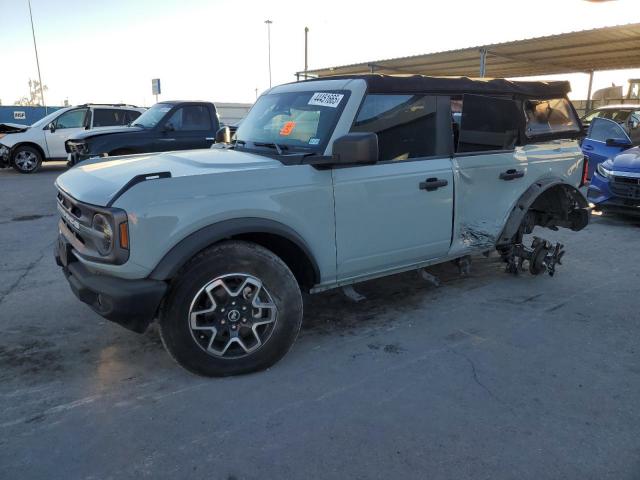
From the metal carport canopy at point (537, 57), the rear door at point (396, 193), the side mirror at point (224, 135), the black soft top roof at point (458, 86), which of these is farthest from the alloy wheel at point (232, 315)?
the metal carport canopy at point (537, 57)

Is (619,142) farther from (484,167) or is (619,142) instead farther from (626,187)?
(484,167)

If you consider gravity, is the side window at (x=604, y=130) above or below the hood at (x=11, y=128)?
below

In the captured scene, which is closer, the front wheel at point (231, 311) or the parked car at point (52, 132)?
the front wheel at point (231, 311)

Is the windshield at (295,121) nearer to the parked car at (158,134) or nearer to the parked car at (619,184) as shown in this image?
the parked car at (619,184)

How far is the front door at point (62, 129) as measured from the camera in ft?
46.5

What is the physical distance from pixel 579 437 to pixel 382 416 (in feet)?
3.41

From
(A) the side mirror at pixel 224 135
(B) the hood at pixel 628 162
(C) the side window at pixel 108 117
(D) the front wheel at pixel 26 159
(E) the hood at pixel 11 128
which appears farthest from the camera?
(E) the hood at pixel 11 128

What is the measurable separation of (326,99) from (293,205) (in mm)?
1002

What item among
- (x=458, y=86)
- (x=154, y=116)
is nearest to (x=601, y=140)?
(x=458, y=86)

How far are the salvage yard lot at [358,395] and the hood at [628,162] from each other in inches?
136

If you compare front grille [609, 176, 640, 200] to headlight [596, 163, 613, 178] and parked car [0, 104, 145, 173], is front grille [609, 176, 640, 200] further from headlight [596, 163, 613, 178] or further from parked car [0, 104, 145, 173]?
parked car [0, 104, 145, 173]

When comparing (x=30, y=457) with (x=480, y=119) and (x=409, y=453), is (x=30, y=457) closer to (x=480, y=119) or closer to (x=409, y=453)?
(x=409, y=453)

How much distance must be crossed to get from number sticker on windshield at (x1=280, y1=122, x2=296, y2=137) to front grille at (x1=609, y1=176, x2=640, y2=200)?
19.8ft

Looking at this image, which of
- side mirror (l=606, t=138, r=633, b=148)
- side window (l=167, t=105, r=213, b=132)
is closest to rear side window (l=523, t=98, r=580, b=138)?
side mirror (l=606, t=138, r=633, b=148)
